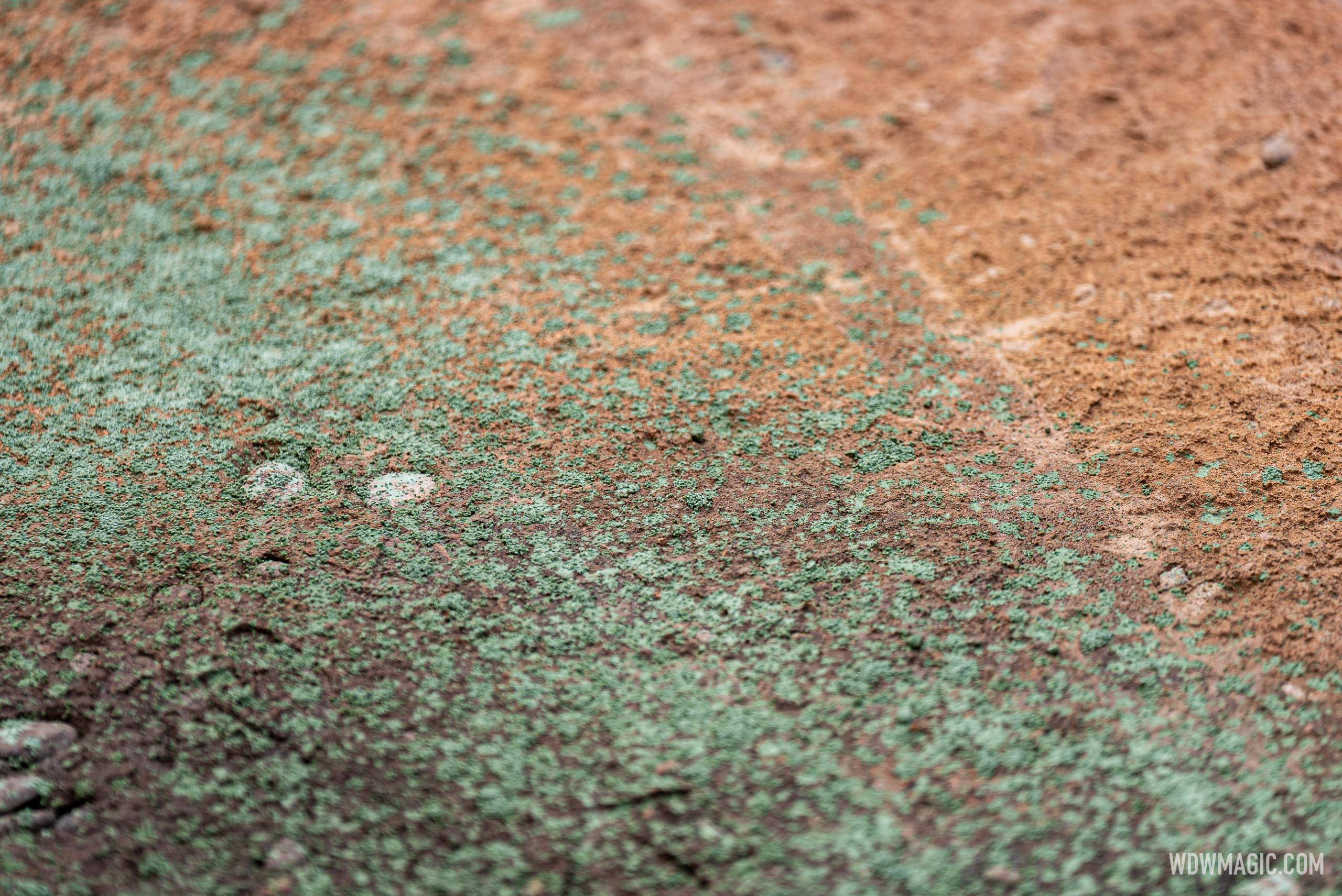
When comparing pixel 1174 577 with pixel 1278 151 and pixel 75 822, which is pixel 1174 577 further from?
pixel 75 822

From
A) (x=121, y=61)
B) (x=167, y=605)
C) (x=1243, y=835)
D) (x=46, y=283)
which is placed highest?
(x=121, y=61)

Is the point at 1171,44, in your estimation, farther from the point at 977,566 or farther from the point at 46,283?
the point at 46,283

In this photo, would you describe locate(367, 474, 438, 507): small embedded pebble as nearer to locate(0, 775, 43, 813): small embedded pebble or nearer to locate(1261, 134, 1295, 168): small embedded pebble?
locate(0, 775, 43, 813): small embedded pebble

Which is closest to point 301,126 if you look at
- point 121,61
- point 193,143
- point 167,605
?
point 193,143

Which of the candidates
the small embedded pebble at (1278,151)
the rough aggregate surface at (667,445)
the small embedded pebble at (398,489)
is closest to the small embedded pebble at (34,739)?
the rough aggregate surface at (667,445)

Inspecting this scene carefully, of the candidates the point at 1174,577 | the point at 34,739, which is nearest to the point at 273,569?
the point at 34,739

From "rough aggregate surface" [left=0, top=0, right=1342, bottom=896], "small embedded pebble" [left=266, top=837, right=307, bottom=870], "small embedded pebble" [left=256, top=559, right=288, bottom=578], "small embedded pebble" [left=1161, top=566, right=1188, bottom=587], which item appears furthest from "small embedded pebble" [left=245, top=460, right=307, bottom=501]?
"small embedded pebble" [left=1161, top=566, right=1188, bottom=587]

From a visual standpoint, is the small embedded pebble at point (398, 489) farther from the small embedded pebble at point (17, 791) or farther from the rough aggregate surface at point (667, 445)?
the small embedded pebble at point (17, 791)
